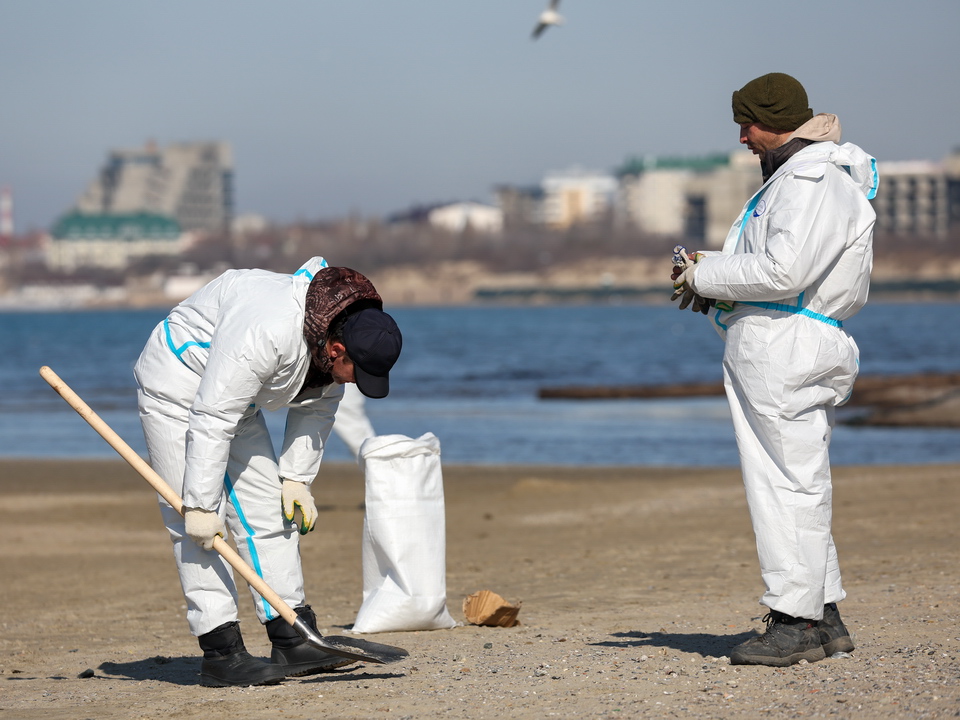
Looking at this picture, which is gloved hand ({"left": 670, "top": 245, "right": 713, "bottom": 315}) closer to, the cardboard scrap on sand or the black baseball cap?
the black baseball cap

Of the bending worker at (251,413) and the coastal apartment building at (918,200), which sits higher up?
the bending worker at (251,413)

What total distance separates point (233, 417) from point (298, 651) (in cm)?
100

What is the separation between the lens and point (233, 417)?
168 inches

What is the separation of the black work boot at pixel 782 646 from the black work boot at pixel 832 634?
4 centimetres

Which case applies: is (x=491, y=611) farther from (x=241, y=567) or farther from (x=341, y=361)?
(x=341, y=361)

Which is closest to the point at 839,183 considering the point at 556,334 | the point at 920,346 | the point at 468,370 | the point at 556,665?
the point at 556,665

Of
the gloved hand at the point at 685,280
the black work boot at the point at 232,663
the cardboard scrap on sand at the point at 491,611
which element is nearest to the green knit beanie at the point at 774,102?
the gloved hand at the point at 685,280

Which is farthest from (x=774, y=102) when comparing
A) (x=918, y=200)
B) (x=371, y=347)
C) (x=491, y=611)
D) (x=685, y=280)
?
(x=918, y=200)

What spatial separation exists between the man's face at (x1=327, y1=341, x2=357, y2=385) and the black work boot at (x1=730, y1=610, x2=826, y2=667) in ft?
5.29

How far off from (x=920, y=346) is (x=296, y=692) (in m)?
44.4

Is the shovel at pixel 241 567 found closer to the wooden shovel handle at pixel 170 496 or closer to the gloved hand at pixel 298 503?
the wooden shovel handle at pixel 170 496

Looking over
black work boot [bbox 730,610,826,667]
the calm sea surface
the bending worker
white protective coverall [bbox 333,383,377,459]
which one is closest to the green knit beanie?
the bending worker

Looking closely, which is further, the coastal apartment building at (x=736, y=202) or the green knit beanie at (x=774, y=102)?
the coastal apartment building at (x=736, y=202)

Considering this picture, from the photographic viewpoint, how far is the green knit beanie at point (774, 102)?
4438mm
